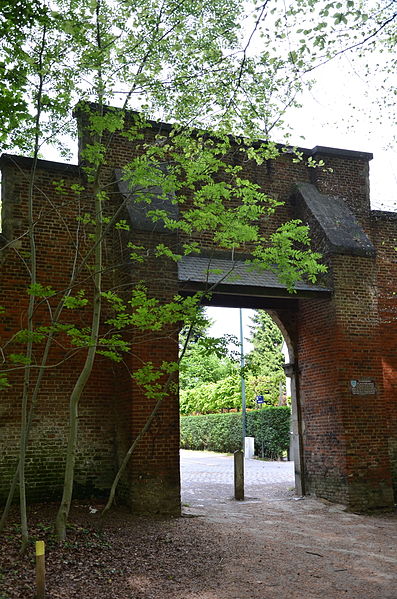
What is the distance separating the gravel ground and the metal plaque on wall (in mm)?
2302

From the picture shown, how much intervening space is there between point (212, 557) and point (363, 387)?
5262 millimetres

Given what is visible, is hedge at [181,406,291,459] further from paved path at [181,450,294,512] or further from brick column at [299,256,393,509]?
brick column at [299,256,393,509]

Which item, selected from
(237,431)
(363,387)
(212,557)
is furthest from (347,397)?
(237,431)

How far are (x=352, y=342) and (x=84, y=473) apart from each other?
18.5ft

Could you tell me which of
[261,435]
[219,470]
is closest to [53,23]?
[219,470]

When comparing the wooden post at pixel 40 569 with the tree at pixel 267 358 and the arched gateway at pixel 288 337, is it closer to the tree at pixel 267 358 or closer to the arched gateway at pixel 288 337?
the arched gateway at pixel 288 337

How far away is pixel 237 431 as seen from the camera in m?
26.9

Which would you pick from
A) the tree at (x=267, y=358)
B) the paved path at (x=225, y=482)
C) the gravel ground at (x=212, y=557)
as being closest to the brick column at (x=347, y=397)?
the gravel ground at (x=212, y=557)

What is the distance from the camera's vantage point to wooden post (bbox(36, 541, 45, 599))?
543cm

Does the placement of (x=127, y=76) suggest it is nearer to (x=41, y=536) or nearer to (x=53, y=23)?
(x=53, y=23)

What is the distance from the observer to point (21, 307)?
9.55m

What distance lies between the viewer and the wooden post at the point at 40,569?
5.43 meters

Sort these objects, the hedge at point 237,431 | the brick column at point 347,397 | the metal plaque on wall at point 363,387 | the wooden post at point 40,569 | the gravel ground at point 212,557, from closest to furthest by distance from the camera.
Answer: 1. the wooden post at point 40,569
2. the gravel ground at point 212,557
3. the brick column at point 347,397
4. the metal plaque on wall at point 363,387
5. the hedge at point 237,431

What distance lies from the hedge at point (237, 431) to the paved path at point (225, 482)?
1.30 m
